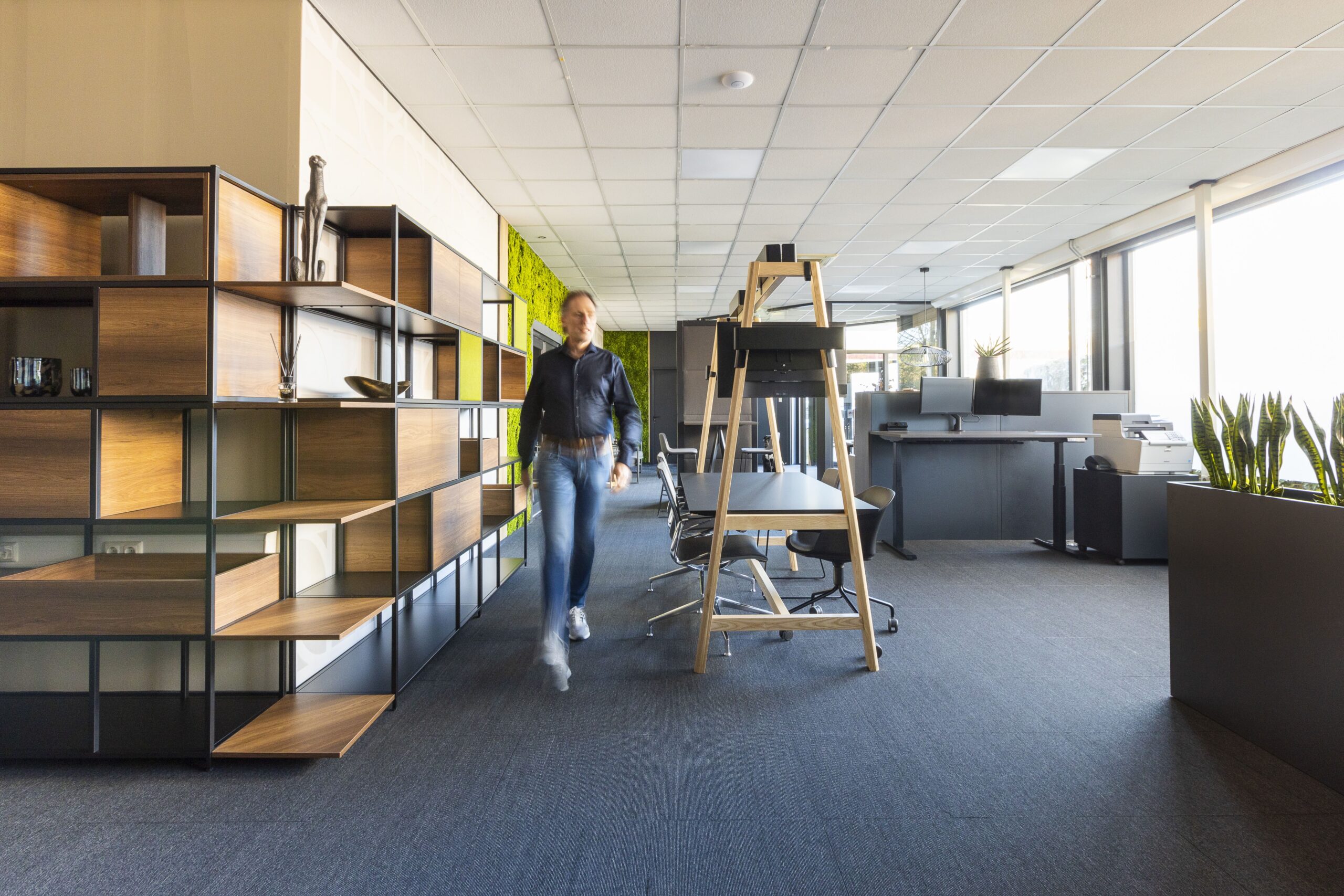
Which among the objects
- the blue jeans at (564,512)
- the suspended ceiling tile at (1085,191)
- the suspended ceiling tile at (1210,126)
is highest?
the suspended ceiling tile at (1085,191)

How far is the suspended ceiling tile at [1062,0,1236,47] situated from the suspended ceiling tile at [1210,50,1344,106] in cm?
79

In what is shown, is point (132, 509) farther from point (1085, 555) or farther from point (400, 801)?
point (1085, 555)

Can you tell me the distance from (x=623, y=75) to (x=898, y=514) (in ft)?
12.2

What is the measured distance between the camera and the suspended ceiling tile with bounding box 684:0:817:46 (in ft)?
9.36

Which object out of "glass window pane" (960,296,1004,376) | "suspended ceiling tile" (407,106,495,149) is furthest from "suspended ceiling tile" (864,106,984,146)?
"glass window pane" (960,296,1004,376)

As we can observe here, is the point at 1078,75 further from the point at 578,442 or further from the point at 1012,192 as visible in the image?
the point at 578,442

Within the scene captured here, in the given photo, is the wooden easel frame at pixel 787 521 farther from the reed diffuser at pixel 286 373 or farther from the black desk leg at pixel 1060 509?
the black desk leg at pixel 1060 509

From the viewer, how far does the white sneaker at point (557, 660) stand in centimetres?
246

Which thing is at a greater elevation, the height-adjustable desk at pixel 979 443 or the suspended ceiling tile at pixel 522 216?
the suspended ceiling tile at pixel 522 216

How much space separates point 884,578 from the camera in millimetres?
4270

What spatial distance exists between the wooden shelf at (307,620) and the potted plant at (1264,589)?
280 cm

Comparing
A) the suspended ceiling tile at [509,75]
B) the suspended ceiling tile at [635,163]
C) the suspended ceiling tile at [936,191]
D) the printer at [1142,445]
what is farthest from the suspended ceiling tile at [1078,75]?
the suspended ceiling tile at [509,75]

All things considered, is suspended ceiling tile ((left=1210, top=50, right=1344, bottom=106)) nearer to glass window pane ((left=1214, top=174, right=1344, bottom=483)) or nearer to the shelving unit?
glass window pane ((left=1214, top=174, right=1344, bottom=483))

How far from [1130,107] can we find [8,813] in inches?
230
